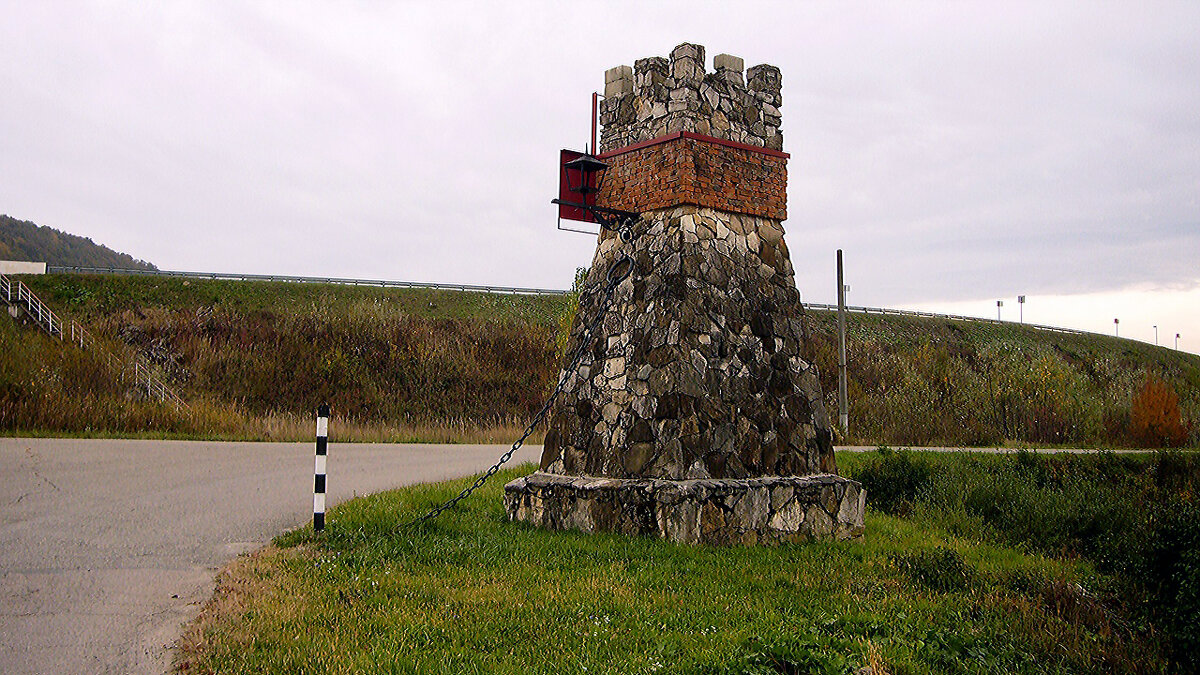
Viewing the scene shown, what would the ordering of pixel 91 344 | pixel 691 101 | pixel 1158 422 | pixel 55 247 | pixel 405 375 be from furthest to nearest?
pixel 55 247, pixel 405 375, pixel 1158 422, pixel 91 344, pixel 691 101

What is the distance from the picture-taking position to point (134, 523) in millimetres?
9883

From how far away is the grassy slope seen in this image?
26.4 m

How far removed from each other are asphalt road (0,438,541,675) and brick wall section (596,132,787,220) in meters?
5.23

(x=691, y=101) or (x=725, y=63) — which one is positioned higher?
(x=725, y=63)

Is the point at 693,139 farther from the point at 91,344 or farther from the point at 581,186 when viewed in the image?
the point at 91,344

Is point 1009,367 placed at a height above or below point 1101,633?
above

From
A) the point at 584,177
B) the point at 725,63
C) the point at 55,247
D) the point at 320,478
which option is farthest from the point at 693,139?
the point at 55,247

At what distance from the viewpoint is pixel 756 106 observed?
34.5ft

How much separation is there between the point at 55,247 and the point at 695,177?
259ft

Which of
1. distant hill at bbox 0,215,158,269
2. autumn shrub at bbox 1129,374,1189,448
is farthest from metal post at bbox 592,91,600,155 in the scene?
A: distant hill at bbox 0,215,158,269

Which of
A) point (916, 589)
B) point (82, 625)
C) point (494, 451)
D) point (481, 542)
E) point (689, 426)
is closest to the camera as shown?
point (82, 625)

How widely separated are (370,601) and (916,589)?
454 centimetres

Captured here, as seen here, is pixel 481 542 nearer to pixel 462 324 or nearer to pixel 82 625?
pixel 82 625

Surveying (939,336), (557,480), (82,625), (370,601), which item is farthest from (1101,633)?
(939,336)
